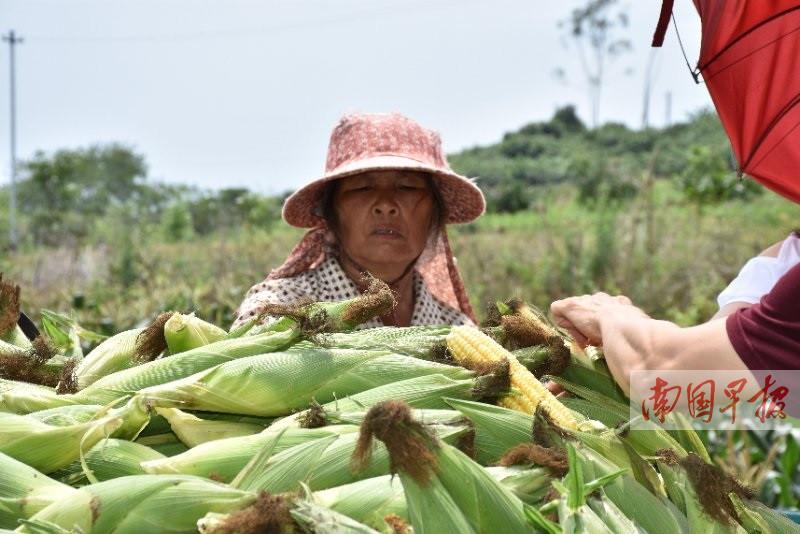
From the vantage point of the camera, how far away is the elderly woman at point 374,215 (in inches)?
107

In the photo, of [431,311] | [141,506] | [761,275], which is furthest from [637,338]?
[431,311]

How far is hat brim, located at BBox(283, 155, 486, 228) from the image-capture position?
264 centimetres

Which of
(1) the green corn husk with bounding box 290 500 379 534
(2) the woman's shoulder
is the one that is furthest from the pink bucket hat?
(1) the green corn husk with bounding box 290 500 379 534

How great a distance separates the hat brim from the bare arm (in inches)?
34.5

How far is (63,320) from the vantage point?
2.13 meters

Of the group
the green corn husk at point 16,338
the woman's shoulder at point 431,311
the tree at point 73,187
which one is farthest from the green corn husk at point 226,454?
the tree at point 73,187

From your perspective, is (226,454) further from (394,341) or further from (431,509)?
(394,341)

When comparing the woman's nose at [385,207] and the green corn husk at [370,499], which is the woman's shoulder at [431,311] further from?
the green corn husk at [370,499]

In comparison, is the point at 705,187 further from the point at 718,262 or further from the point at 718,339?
the point at 718,339

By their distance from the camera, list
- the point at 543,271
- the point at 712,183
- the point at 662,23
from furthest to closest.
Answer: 1. the point at 712,183
2. the point at 543,271
3. the point at 662,23

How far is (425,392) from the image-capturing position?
1454 mm

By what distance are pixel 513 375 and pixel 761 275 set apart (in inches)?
24.8

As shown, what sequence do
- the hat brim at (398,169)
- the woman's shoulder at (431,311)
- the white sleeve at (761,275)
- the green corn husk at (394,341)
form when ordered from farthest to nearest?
1. the woman's shoulder at (431,311)
2. the hat brim at (398,169)
3. the white sleeve at (761,275)
4. the green corn husk at (394,341)

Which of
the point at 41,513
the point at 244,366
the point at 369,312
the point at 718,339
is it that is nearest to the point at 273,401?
the point at 244,366
